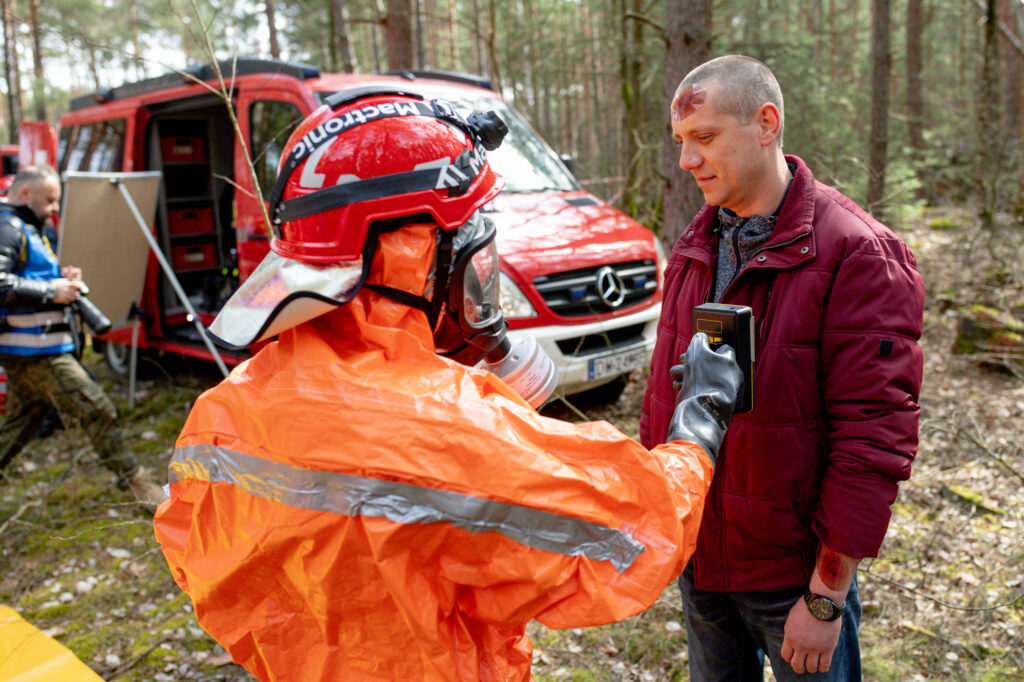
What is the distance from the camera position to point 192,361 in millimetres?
8445

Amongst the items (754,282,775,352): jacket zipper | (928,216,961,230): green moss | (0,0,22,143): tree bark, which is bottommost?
(928,216,961,230): green moss

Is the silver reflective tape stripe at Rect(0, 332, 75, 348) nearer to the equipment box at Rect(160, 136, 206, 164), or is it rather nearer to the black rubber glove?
the equipment box at Rect(160, 136, 206, 164)

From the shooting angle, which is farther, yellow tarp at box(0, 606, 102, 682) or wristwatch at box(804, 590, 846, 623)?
yellow tarp at box(0, 606, 102, 682)

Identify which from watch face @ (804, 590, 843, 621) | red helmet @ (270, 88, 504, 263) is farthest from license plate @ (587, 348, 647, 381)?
red helmet @ (270, 88, 504, 263)

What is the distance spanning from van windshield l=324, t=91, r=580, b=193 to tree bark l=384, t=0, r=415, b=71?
3.27 meters

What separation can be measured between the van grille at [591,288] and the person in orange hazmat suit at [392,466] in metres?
3.46

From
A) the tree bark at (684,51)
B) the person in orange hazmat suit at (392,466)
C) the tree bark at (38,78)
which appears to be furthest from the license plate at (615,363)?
the tree bark at (38,78)

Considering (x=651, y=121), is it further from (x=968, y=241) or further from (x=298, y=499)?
(x=298, y=499)

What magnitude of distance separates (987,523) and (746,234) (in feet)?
10.5

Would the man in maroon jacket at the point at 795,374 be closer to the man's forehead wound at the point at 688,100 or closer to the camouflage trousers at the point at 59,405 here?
the man's forehead wound at the point at 688,100

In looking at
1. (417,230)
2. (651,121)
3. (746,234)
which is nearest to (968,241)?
(651,121)

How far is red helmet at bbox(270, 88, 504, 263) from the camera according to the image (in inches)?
55.7

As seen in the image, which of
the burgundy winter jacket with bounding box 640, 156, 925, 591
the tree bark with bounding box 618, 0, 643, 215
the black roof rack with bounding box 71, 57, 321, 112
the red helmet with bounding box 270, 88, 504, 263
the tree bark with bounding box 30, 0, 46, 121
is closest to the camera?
the red helmet with bounding box 270, 88, 504, 263

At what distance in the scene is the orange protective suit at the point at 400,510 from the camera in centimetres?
122
